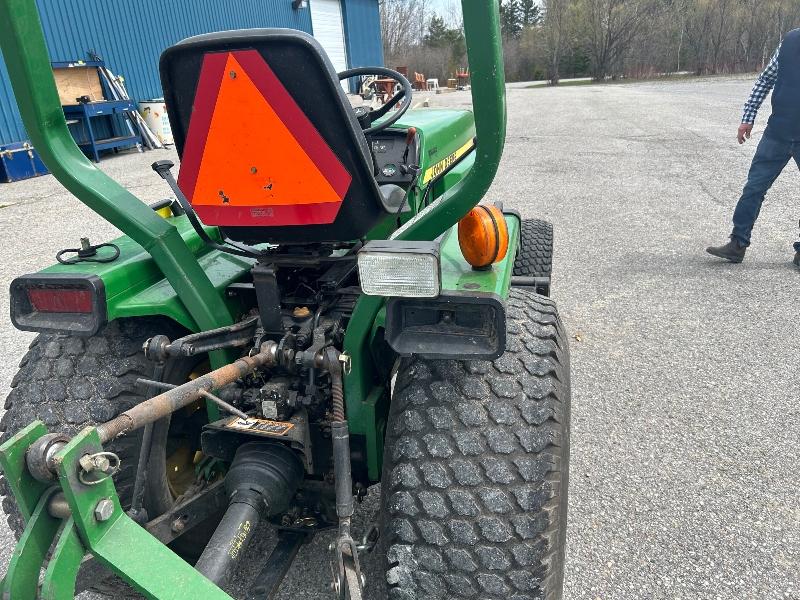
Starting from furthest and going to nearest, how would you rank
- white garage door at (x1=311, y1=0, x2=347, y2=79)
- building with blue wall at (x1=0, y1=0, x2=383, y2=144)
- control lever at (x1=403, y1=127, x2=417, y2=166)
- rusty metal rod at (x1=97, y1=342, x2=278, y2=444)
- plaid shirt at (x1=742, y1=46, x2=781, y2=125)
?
white garage door at (x1=311, y1=0, x2=347, y2=79) < building with blue wall at (x1=0, y1=0, x2=383, y2=144) < plaid shirt at (x1=742, y1=46, x2=781, y2=125) < control lever at (x1=403, y1=127, x2=417, y2=166) < rusty metal rod at (x1=97, y1=342, x2=278, y2=444)

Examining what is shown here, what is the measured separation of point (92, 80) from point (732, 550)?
45.9ft

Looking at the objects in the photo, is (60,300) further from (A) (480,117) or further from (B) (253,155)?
(A) (480,117)

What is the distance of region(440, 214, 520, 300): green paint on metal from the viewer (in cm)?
161

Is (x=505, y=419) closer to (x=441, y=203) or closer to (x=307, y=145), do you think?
(x=441, y=203)

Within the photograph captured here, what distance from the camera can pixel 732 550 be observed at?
229 centimetres

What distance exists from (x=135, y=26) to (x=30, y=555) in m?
15.7

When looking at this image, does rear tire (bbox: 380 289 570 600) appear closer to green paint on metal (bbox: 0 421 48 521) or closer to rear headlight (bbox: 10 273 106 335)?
green paint on metal (bbox: 0 421 48 521)

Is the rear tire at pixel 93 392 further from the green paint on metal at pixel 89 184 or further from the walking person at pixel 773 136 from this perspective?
the walking person at pixel 773 136

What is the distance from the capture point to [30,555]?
1.19 meters

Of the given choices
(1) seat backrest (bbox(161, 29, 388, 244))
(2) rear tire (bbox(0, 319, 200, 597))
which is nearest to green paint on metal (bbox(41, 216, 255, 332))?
(2) rear tire (bbox(0, 319, 200, 597))

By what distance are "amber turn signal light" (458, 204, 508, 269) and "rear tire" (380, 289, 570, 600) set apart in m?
0.28

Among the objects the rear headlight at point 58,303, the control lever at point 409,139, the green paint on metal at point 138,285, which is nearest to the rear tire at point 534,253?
the control lever at point 409,139

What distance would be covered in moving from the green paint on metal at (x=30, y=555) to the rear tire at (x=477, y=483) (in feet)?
2.62

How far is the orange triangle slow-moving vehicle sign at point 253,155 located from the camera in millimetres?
1595
